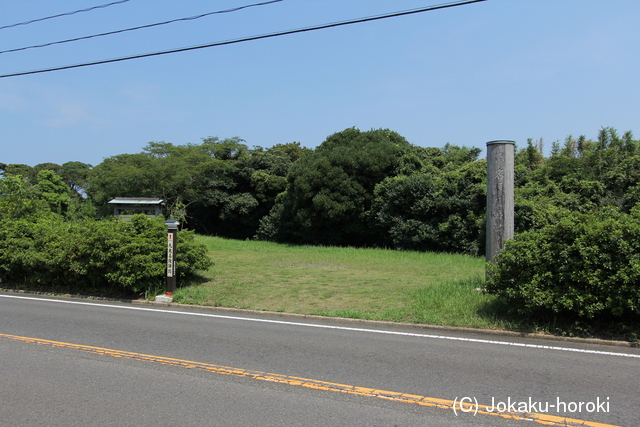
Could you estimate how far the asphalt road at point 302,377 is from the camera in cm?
460

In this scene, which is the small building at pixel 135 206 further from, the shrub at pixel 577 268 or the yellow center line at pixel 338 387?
the shrub at pixel 577 268

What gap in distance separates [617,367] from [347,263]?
13.4 meters

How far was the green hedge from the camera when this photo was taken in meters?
12.1

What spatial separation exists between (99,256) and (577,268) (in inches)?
460

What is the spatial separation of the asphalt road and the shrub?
28.6 inches

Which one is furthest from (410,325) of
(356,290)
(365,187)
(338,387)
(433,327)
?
(365,187)

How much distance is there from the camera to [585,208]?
2425 centimetres

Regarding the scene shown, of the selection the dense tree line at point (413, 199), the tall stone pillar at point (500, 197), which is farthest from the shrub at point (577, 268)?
the tall stone pillar at point (500, 197)

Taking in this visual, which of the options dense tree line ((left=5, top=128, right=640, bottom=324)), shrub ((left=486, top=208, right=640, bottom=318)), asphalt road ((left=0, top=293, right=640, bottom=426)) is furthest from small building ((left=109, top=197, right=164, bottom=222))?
shrub ((left=486, top=208, right=640, bottom=318))

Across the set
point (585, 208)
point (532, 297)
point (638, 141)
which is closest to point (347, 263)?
point (532, 297)

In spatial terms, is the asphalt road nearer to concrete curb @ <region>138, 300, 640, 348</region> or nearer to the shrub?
concrete curb @ <region>138, 300, 640, 348</region>

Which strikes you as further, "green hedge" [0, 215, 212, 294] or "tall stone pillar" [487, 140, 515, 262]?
"green hedge" [0, 215, 212, 294]

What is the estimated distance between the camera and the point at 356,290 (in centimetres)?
1196

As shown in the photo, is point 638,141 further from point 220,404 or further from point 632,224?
point 220,404
